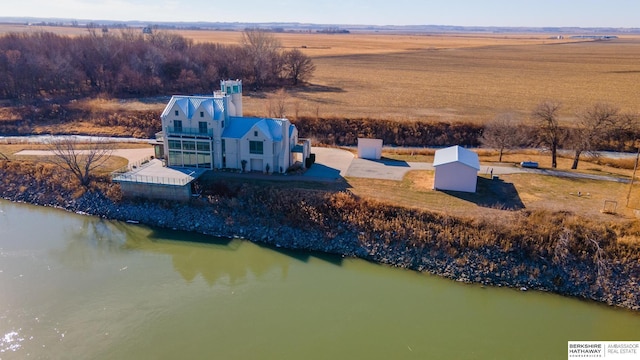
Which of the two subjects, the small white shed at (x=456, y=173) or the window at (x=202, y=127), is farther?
the window at (x=202, y=127)

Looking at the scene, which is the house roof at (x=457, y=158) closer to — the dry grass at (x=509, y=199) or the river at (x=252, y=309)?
the dry grass at (x=509, y=199)

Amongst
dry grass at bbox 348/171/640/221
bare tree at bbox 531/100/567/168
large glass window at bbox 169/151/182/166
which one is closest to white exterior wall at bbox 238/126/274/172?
large glass window at bbox 169/151/182/166

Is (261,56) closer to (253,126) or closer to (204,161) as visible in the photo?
(204,161)

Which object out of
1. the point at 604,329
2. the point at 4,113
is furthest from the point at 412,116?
the point at 4,113

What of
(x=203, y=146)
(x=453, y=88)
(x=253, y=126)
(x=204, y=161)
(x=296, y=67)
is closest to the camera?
(x=253, y=126)

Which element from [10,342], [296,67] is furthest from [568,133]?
[296,67]

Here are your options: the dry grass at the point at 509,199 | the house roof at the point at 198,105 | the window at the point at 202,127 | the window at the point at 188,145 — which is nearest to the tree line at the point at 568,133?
the dry grass at the point at 509,199

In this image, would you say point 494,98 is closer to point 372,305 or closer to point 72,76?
point 372,305
